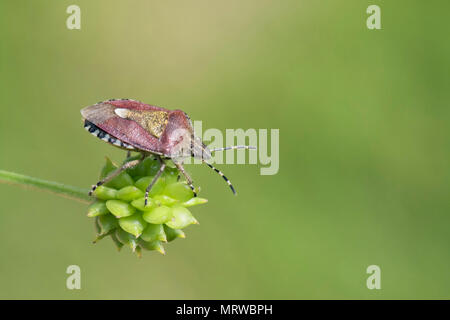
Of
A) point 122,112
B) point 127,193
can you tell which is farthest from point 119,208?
point 122,112

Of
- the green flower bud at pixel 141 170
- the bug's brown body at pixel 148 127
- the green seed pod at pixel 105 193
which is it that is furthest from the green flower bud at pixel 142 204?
the bug's brown body at pixel 148 127

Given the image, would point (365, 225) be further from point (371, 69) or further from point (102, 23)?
point (102, 23)

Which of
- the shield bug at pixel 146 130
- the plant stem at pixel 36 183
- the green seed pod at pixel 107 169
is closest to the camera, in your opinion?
the plant stem at pixel 36 183

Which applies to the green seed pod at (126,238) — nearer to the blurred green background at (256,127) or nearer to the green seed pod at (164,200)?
the green seed pod at (164,200)

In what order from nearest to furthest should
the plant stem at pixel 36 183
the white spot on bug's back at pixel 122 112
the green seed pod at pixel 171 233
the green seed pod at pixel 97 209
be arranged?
the plant stem at pixel 36 183 < the green seed pod at pixel 97 209 < the green seed pod at pixel 171 233 < the white spot on bug's back at pixel 122 112

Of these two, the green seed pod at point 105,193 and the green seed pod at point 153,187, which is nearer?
the green seed pod at point 105,193

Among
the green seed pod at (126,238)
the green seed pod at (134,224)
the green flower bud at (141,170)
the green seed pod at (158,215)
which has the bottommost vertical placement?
the green seed pod at (126,238)

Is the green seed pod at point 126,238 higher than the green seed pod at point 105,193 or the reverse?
the reverse
